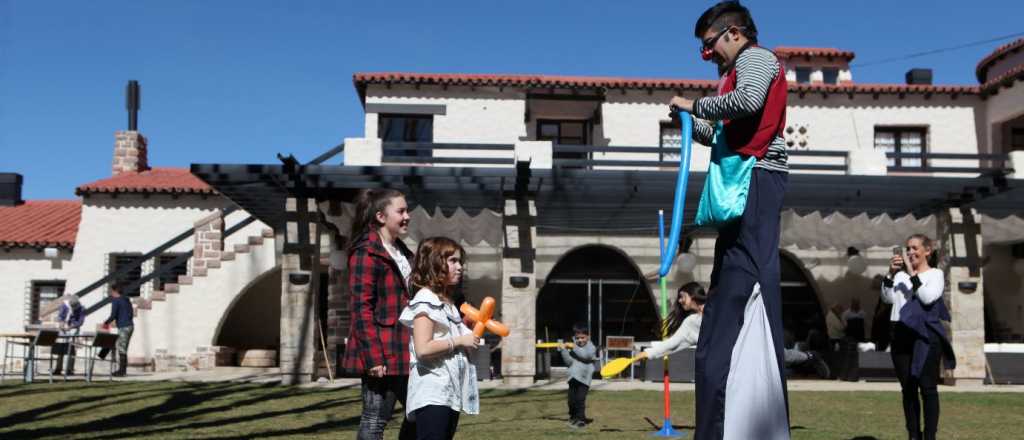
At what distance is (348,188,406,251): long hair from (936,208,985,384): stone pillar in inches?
553

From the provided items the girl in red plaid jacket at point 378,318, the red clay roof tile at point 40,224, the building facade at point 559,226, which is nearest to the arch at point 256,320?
the building facade at point 559,226

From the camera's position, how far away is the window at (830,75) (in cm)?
2747

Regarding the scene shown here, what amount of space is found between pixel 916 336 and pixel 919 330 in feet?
0.16

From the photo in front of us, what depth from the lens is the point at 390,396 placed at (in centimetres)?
470

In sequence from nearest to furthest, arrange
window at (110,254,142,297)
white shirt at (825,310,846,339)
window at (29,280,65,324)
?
1. white shirt at (825,310,846,339)
2. window at (110,254,142,297)
3. window at (29,280,65,324)

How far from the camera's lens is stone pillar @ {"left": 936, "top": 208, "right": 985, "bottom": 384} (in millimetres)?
16109

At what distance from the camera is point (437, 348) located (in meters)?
4.14

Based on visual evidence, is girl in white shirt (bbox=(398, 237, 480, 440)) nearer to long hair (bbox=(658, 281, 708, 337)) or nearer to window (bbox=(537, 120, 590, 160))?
A: long hair (bbox=(658, 281, 708, 337))

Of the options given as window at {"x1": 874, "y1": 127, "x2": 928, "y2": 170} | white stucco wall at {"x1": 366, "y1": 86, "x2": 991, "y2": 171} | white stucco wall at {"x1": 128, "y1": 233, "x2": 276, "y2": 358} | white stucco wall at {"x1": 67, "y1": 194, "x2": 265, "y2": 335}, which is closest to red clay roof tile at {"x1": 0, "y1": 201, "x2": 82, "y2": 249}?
white stucco wall at {"x1": 67, "y1": 194, "x2": 265, "y2": 335}

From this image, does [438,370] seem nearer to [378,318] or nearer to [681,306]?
[378,318]

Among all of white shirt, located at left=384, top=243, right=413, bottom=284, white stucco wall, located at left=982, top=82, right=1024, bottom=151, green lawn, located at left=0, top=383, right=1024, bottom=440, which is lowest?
green lawn, located at left=0, top=383, right=1024, bottom=440

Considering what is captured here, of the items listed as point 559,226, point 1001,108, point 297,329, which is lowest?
point 297,329

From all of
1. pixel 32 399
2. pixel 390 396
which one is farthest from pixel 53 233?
pixel 390 396

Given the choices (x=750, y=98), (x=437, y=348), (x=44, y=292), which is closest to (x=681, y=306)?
(x=437, y=348)
